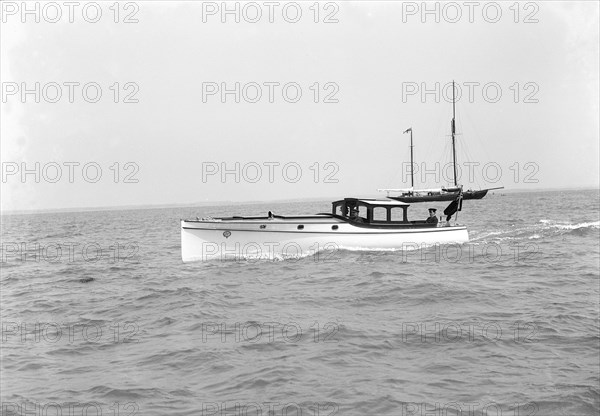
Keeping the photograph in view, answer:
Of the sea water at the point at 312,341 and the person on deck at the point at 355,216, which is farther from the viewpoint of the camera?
the person on deck at the point at 355,216

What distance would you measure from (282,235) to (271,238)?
1.83ft

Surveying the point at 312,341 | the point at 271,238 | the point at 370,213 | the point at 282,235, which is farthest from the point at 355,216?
the point at 312,341

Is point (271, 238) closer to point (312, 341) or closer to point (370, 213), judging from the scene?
point (370, 213)

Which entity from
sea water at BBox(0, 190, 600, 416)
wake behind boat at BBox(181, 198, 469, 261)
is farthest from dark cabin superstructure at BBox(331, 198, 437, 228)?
sea water at BBox(0, 190, 600, 416)

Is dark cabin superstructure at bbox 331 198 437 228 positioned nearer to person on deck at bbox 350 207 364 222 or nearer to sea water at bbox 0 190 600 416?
person on deck at bbox 350 207 364 222

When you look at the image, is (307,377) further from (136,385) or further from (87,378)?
(87,378)

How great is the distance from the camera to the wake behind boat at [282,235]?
24562 millimetres

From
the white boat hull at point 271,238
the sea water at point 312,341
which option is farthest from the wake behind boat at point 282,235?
the sea water at point 312,341

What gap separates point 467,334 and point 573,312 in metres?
3.96

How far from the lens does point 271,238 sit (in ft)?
81.5

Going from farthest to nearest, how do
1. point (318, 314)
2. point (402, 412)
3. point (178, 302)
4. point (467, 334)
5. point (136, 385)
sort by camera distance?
point (178, 302) < point (318, 314) < point (467, 334) < point (136, 385) < point (402, 412)

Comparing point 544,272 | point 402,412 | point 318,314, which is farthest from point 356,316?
point 544,272

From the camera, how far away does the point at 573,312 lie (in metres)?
13.5

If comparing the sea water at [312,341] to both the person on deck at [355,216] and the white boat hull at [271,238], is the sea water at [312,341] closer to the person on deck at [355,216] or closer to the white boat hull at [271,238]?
the white boat hull at [271,238]
